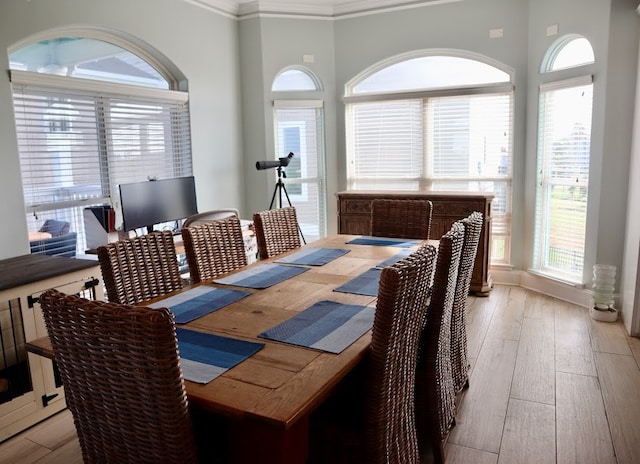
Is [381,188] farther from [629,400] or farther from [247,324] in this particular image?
[247,324]

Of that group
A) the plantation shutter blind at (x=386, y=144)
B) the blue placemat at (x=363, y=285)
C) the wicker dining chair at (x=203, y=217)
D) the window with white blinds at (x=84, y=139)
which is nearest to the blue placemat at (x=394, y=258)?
the blue placemat at (x=363, y=285)

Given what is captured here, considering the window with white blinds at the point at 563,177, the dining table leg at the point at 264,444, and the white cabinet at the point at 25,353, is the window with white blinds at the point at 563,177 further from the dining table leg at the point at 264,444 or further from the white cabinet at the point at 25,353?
the white cabinet at the point at 25,353

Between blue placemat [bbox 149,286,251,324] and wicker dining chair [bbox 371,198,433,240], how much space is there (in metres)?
1.57

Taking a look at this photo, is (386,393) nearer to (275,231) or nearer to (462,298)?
(462,298)

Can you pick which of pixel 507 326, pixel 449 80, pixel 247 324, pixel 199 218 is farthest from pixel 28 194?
pixel 449 80

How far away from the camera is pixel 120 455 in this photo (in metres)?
1.31

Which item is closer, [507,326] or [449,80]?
[507,326]

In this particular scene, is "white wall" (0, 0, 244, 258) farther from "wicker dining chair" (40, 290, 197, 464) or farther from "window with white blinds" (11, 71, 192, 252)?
"wicker dining chair" (40, 290, 197, 464)

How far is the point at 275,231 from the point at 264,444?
6.62 ft

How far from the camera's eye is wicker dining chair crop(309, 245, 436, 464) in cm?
150

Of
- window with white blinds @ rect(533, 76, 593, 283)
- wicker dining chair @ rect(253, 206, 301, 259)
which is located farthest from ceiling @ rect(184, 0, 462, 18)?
wicker dining chair @ rect(253, 206, 301, 259)

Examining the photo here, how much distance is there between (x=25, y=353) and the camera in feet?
8.38

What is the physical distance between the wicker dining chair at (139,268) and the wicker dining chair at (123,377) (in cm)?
77

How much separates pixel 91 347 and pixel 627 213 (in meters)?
3.93
